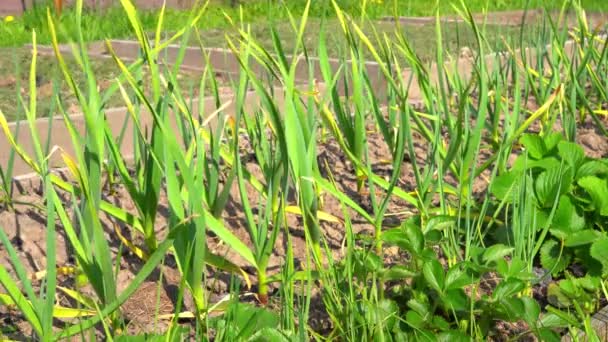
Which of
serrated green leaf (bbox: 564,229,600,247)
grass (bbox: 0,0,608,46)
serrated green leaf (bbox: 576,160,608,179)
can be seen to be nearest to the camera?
serrated green leaf (bbox: 564,229,600,247)

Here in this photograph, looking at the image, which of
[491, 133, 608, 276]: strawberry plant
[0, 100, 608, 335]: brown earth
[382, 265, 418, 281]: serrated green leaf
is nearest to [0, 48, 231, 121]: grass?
[0, 100, 608, 335]: brown earth

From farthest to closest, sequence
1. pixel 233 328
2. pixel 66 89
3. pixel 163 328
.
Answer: pixel 66 89, pixel 163 328, pixel 233 328

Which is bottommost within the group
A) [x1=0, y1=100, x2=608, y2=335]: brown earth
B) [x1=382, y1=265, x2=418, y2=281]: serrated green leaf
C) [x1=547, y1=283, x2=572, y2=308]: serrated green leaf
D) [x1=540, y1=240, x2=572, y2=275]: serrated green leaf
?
[x1=547, y1=283, x2=572, y2=308]: serrated green leaf

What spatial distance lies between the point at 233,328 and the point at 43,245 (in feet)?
2.33

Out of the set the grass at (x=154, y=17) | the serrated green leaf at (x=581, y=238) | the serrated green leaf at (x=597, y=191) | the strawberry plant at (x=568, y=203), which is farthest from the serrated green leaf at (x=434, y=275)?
the grass at (x=154, y=17)

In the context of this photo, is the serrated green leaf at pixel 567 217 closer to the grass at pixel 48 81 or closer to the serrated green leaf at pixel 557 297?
the serrated green leaf at pixel 557 297

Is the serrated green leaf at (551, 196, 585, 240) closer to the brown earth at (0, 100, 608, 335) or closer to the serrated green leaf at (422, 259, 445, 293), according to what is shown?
the brown earth at (0, 100, 608, 335)

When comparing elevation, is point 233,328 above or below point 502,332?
above

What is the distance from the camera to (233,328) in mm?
1294

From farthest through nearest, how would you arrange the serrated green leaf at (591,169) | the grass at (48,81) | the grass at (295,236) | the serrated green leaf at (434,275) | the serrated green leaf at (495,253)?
the grass at (48,81), the serrated green leaf at (591,169), the serrated green leaf at (495,253), the serrated green leaf at (434,275), the grass at (295,236)

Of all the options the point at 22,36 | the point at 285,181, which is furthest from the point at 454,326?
the point at 22,36

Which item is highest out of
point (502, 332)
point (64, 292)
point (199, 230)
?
point (199, 230)

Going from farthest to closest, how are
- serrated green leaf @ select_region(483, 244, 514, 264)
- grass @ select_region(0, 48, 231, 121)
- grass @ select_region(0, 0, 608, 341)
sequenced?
1. grass @ select_region(0, 48, 231, 121)
2. serrated green leaf @ select_region(483, 244, 514, 264)
3. grass @ select_region(0, 0, 608, 341)

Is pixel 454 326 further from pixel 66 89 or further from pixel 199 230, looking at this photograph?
pixel 66 89
